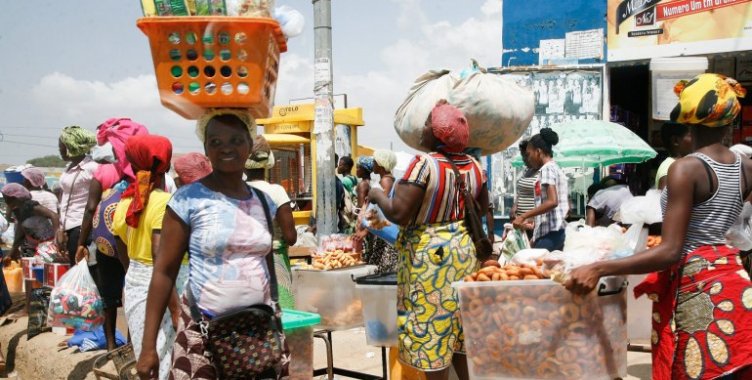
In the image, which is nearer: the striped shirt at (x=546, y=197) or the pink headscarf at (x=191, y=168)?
the pink headscarf at (x=191, y=168)

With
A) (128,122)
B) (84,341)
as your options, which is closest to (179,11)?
(128,122)

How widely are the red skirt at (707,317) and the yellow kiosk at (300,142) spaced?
1171cm

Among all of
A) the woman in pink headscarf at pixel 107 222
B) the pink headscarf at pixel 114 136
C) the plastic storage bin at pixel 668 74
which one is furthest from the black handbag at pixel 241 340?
the plastic storage bin at pixel 668 74

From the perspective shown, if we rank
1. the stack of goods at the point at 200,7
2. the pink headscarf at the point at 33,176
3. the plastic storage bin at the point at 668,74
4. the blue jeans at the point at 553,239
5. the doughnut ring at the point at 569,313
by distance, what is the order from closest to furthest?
the stack of goods at the point at 200,7
the doughnut ring at the point at 569,313
the blue jeans at the point at 553,239
the plastic storage bin at the point at 668,74
the pink headscarf at the point at 33,176

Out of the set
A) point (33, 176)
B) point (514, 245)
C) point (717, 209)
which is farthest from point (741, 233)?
point (33, 176)

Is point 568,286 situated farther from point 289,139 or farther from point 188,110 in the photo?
point 289,139

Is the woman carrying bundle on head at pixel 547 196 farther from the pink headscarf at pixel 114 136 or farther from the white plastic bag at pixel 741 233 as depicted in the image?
the pink headscarf at pixel 114 136

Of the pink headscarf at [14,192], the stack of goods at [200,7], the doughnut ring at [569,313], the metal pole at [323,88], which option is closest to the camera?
the stack of goods at [200,7]

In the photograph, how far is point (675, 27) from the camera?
358 inches

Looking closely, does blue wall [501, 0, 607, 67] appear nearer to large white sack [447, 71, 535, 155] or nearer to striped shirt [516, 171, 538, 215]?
striped shirt [516, 171, 538, 215]

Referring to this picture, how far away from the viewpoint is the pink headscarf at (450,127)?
3.47 meters

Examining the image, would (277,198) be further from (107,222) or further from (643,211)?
(643,211)

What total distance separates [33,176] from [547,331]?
7.73 m

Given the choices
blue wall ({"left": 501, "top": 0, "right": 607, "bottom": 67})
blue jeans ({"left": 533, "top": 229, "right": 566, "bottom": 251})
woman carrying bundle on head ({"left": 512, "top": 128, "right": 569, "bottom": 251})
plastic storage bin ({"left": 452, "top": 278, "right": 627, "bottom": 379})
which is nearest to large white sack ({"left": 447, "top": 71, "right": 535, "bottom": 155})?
plastic storage bin ({"left": 452, "top": 278, "right": 627, "bottom": 379})
